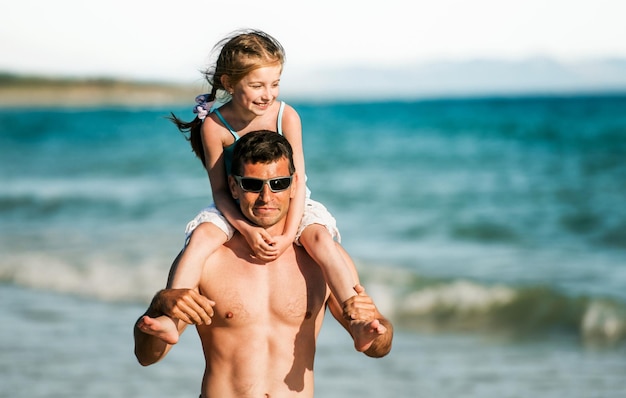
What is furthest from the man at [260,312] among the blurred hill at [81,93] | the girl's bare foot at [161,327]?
the blurred hill at [81,93]

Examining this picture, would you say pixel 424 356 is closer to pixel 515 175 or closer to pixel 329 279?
pixel 329 279

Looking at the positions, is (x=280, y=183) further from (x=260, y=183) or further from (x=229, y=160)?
(x=229, y=160)

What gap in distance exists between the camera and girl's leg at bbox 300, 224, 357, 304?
3.58 metres

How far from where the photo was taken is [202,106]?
404 cm

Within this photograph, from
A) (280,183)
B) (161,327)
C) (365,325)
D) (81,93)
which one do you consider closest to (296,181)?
(280,183)

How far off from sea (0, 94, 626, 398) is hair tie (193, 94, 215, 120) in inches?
23.4

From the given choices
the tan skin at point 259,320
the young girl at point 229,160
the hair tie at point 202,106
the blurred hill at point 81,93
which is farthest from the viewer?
the blurred hill at point 81,93

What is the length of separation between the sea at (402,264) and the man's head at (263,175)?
1.16 meters

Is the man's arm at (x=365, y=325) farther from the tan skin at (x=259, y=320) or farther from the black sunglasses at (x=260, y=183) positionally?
the black sunglasses at (x=260, y=183)

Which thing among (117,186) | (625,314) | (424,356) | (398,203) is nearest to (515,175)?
(398,203)

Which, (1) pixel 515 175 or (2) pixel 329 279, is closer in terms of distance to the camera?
(2) pixel 329 279

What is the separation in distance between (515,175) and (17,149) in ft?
52.0

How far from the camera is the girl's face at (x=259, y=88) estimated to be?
3.77 meters

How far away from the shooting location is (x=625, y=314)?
372 inches
